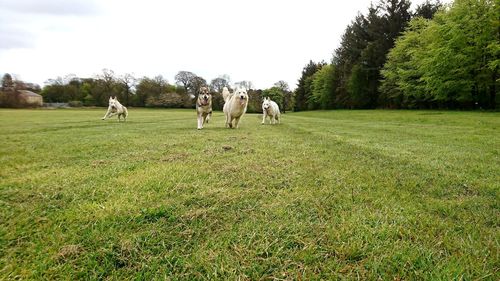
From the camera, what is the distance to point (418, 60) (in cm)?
3253

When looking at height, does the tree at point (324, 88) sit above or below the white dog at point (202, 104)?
above

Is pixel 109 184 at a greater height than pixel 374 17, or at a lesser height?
lesser

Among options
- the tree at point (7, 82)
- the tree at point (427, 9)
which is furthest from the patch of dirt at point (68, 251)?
the tree at point (7, 82)

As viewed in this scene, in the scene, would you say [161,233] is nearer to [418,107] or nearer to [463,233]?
[463,233]

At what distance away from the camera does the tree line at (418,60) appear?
25203 millimetres

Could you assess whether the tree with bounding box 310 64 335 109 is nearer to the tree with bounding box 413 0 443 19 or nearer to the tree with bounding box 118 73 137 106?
the tree with bounding box 413 0 443 19

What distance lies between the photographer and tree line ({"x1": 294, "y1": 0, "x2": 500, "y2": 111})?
992 inches

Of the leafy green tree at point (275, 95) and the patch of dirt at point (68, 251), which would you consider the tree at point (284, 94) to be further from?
the patch of dirt at point (68, 251)

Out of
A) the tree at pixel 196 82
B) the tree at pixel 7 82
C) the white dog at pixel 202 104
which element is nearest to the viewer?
the white dog at pixel 202 104

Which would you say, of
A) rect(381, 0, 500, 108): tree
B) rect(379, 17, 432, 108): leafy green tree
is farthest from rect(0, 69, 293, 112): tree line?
rect(381, 0, 500, 108): tree

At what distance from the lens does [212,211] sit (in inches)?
90.9

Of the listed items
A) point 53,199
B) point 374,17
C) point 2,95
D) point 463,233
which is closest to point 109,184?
point 53,199

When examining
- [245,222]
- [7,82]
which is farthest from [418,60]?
[7,82]

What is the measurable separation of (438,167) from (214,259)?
406 centimetres
